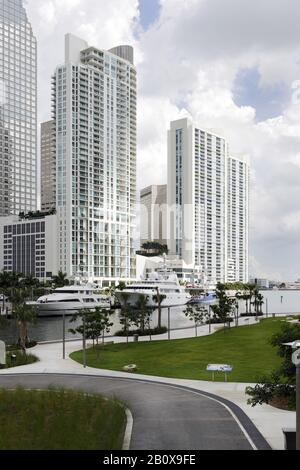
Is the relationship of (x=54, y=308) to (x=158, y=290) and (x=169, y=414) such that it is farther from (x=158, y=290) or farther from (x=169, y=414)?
(x=169, y=414)

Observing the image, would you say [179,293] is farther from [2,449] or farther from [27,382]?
[2,449]

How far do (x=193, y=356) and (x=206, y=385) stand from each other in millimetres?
14208

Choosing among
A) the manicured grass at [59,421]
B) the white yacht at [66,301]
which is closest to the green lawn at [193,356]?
the manicured grass at [59,421]

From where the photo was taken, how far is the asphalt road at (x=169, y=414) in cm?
2255

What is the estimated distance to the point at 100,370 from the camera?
46594 mm

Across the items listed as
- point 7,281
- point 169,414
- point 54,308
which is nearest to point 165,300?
point 54,308

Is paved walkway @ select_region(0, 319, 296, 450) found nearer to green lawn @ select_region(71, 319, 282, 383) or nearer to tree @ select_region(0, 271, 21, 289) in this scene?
green lawn @ select_region(71, 319, 282, 383)

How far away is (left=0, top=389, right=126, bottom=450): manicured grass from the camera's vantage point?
2319 cm

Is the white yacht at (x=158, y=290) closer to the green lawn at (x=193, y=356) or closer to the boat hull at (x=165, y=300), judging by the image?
the boat hull at (x=165, y=300)

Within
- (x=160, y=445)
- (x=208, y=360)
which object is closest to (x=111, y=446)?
(x=160, y=445)

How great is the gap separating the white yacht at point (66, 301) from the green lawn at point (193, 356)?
8595 centimetres

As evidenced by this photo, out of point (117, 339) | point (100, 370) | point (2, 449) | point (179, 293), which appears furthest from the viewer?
point (179, 293)

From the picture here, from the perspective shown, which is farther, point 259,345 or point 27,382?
point 259,345
